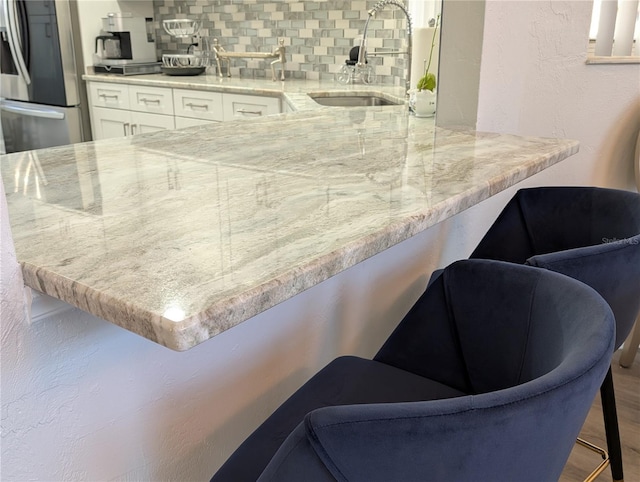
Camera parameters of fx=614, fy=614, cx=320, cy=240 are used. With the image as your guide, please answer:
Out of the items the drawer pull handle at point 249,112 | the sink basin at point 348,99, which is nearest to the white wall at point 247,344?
the sink basin at point 348,99

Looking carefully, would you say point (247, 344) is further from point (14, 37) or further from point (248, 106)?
point (14, 37)

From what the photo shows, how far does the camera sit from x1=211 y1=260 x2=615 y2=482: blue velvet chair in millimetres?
635

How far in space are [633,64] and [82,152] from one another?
6.01 ft

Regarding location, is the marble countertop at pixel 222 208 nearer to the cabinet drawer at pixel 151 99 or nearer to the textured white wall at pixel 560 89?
the textured white wall at pixel 560 89

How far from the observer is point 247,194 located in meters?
1.08

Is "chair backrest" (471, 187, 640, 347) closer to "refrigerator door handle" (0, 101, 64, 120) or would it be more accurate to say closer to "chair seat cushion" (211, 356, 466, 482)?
"chair seat cushion" (211, 356, 466, 482)

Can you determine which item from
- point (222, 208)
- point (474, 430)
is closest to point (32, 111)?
point (222, 208)

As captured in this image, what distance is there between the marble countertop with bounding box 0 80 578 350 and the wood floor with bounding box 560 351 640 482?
3.26ft

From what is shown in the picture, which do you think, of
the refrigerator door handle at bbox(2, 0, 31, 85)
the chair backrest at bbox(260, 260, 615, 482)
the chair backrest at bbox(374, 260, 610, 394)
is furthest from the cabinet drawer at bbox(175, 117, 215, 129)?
the chair backrest at bbox(260, 260, 615, 482)

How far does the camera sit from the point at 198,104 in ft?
12.2

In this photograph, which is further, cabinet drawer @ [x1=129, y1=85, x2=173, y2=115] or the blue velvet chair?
cabinet drawer @ [x1=129, y1=85, x2=173, y2=115]

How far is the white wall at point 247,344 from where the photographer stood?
92 cm

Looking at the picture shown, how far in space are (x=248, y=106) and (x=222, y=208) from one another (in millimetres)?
2613

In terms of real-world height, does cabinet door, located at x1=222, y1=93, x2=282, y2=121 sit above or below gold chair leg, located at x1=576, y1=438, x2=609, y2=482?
above
